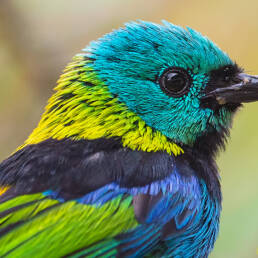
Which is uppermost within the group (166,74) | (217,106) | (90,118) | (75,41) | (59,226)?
(75,41)

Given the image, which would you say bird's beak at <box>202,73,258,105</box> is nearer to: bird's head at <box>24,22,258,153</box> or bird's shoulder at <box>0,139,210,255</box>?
bird's head at <box>24,22,258,153</box>

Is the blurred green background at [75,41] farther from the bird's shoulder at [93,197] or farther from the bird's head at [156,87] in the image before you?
the bird's shoulder at [93,197]

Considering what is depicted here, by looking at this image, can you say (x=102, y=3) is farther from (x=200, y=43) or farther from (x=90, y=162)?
(x=90, y=162)

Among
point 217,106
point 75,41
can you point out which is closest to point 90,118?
point 217,106

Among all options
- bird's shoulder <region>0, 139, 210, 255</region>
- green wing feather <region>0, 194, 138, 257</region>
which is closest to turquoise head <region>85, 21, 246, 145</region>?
bird's shoulder <region>0, 139, 210, 255</region>

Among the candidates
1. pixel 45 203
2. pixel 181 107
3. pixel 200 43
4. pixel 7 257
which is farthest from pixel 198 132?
pixel 7 257

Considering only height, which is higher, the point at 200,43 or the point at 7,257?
the point at 200,43

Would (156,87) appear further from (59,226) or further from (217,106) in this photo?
(59,226)
